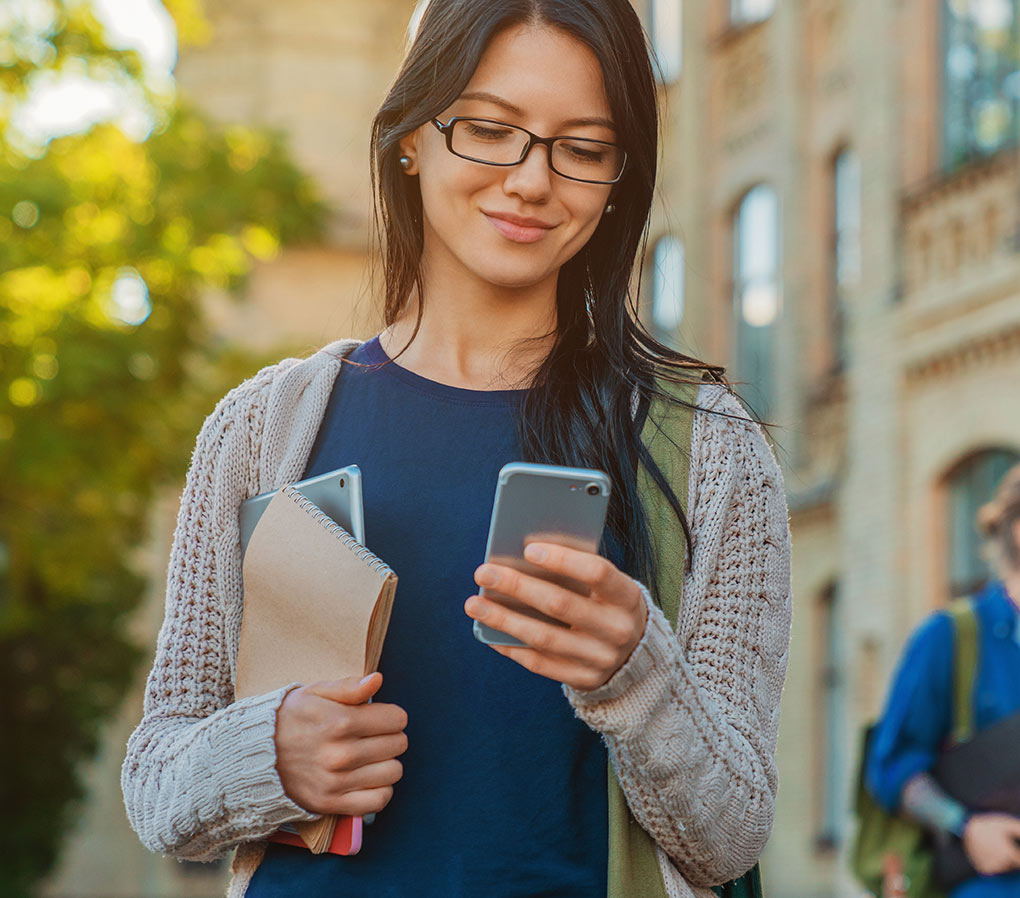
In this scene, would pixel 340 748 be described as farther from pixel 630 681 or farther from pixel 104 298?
pixel 104 298

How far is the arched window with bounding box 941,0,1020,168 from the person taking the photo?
14.3 m

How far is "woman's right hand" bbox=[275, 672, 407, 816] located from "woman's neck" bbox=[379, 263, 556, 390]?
493 mm

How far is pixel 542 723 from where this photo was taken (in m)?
2.37

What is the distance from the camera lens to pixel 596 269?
266 cm

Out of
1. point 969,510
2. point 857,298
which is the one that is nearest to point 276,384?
point 969,510

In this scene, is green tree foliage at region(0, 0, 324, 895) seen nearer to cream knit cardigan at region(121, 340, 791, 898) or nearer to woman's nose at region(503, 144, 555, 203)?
cream knit cardigan at region(121, 340, 791, 898)

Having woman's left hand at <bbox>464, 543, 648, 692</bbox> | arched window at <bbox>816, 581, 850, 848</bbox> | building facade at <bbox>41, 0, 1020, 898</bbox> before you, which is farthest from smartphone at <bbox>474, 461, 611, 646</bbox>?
arched window at <bbox>816, 581, 850, 848</bbox>

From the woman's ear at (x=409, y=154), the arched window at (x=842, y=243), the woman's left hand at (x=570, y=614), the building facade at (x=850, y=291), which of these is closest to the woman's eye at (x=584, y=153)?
the woman's ear at (x=409, y=154)

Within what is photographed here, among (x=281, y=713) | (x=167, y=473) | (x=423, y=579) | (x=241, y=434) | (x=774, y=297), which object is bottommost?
(x=281, y=713)

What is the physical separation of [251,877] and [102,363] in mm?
13058

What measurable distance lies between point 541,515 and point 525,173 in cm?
53

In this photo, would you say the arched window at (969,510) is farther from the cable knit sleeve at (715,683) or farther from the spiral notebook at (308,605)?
the spiral notebook at (308,605)

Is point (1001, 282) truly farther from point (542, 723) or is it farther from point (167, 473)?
point (542, 723)

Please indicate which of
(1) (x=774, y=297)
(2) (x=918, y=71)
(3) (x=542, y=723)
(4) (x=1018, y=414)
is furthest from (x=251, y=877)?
(1) (x=774, y=297)
